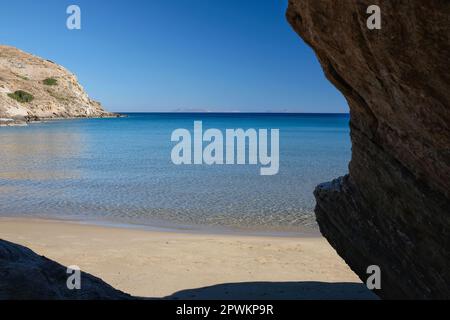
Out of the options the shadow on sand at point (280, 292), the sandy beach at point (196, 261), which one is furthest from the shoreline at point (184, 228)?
the shadow on sand at point (280, 292)

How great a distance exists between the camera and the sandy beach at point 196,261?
9859 mm

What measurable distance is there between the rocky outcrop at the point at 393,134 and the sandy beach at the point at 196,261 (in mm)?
2643

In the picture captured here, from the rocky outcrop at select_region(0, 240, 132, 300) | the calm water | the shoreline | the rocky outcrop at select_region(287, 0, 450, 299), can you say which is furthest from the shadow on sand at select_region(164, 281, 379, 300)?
the calm water

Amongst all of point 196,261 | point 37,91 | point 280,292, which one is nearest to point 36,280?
point 280,292

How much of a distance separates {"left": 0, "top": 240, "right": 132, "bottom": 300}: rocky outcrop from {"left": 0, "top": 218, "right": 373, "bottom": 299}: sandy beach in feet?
13.0

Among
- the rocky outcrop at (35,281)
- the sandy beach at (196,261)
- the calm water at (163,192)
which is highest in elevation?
the rocky outcrop at (35,281)

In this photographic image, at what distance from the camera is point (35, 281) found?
495 centimetres

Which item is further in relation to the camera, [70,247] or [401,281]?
[70,247]

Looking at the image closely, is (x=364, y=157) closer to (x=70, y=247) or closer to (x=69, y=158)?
(x=70, y=247)

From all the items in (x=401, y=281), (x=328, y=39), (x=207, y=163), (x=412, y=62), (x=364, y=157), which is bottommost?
(x=207, y=163)

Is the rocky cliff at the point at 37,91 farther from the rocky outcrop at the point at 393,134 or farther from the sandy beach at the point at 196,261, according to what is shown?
the rocky outcrop at the point at 393,134

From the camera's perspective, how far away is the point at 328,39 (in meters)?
6.03

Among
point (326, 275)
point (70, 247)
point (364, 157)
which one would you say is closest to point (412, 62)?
point (364, 157)
